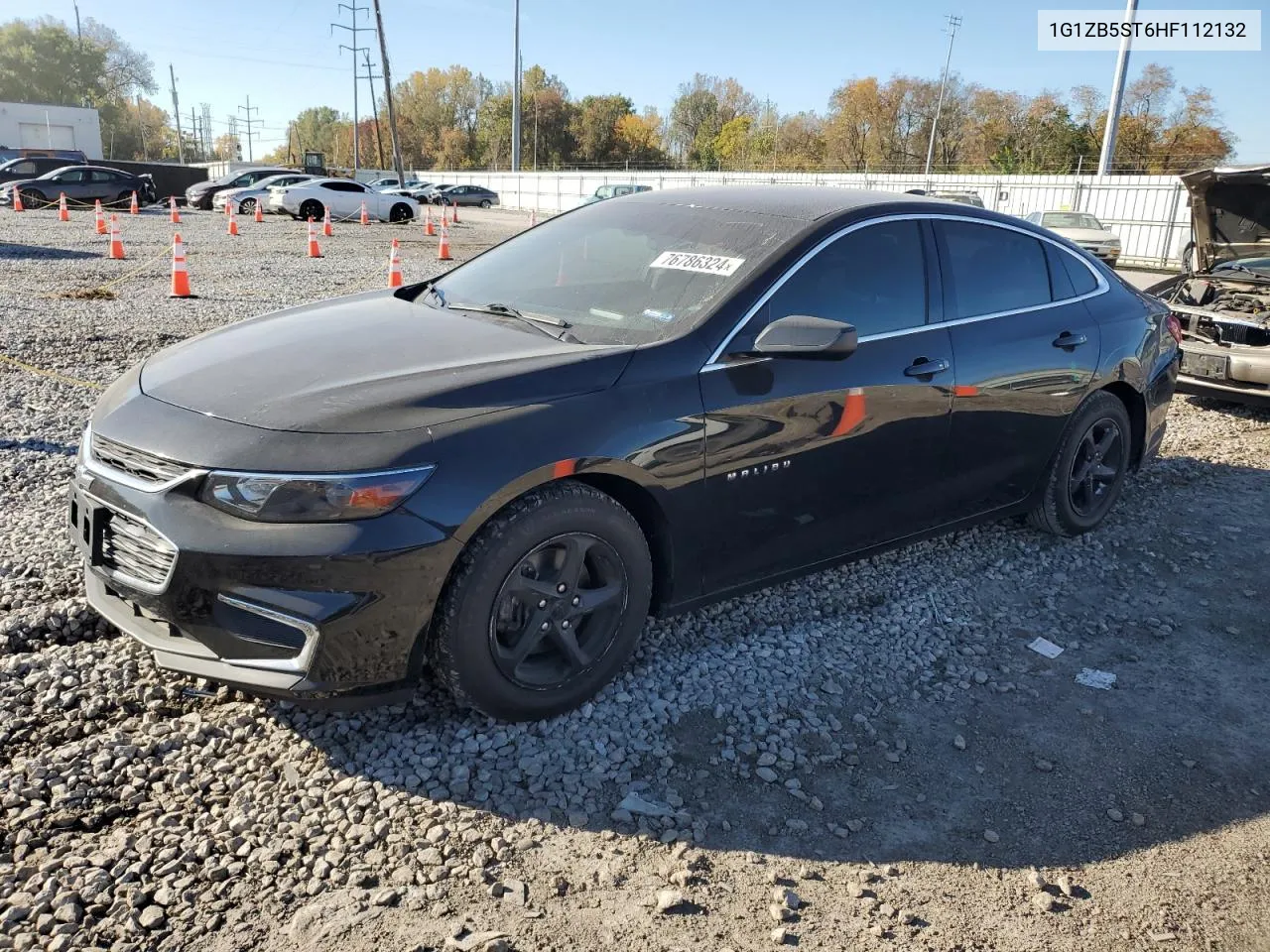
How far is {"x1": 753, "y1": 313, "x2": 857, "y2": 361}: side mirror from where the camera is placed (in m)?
3.31

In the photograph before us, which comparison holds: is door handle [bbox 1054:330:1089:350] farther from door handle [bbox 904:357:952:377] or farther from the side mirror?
the side mirror

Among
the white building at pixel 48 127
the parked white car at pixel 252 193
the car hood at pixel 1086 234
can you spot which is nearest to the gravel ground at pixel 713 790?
the car hood at pixel 1086 234

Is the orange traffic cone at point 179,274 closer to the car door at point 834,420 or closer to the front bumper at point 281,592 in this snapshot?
the front bumper at point 281,592

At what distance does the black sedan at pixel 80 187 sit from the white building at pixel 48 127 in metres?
49.9

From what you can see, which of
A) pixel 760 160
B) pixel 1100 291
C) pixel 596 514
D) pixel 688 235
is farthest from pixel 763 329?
pixel 760 160

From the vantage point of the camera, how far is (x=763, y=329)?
3.44 metres

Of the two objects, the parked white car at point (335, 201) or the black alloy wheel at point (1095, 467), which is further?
the parked white car at point (335, 201)

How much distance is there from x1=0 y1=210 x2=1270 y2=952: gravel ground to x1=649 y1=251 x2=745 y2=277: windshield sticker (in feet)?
4.71

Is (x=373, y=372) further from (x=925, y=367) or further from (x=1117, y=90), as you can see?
(x=1117, y=90)

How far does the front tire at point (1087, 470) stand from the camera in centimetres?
489

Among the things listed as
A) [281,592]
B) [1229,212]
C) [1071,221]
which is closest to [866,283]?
[281,592]

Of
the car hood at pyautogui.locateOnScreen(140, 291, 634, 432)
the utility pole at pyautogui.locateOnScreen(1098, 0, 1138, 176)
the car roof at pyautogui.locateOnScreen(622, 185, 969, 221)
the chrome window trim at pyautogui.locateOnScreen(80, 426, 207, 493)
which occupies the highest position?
the utility pole at pyautogui.locateOnScreen(1098, 0, 1138, 176)

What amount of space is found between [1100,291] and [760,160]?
8394 centimetres

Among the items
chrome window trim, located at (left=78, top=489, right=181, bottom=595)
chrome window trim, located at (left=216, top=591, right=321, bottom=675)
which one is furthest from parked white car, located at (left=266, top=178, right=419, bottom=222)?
chrome window trim, located at (left=216, top=591, right=321, bottom=675)
